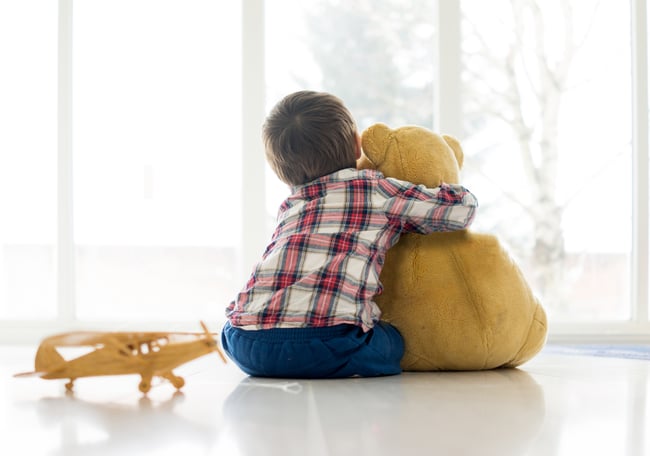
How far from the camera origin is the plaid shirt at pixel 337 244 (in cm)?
141

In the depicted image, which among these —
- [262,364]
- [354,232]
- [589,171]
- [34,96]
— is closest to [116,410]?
[262,364]

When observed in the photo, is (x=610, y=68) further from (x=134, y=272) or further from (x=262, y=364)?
(x=262, y=364)

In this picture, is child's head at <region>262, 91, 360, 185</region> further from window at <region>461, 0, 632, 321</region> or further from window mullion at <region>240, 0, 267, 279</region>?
window at <region>461, 0, 632, 321</region>

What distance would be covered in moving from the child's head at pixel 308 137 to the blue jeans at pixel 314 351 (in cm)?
30

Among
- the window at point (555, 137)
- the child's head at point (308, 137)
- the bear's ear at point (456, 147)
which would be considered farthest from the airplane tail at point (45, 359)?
the window at point (555, 137)

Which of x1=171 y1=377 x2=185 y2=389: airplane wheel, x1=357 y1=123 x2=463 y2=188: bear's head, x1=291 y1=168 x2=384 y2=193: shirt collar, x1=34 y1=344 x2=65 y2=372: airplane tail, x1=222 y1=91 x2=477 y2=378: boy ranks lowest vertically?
x1=171 y1=377 x2=185 y2=389: airplane wheel

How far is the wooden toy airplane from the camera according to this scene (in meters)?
1.19

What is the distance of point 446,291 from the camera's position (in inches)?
60.5

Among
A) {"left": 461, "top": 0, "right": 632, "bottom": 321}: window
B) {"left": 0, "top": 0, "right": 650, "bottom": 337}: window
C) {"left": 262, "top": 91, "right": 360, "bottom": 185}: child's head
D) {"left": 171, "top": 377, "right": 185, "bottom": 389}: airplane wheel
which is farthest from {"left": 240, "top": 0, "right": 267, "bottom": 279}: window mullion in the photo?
{"left": 171, "top": 377, "right": 185, "bottom": 389}: airplane wheel

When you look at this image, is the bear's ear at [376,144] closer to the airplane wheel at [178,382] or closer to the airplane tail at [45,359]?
the airplane wheel at [178,382]

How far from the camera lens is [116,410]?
43.1 inches

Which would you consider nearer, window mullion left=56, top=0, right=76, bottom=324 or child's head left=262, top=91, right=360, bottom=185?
child's head left=262, top=91, right=360, bottom=185

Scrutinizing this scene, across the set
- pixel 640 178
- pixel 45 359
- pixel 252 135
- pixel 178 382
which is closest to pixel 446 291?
pixel 178 382

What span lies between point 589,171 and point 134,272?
167cm
